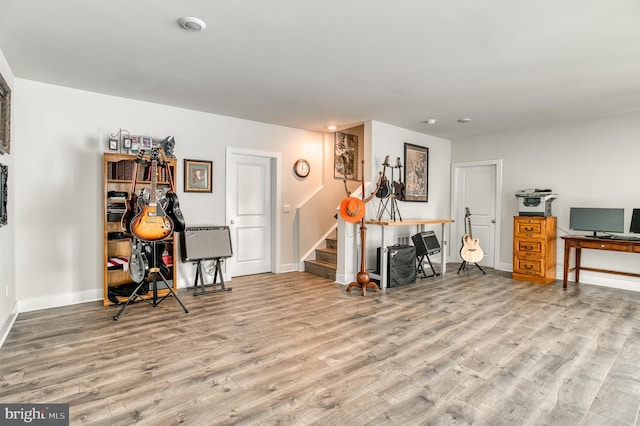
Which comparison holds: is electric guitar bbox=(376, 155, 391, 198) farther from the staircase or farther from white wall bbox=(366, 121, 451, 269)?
the staircase

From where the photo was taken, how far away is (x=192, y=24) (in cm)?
245

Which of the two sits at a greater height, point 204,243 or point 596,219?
point 596,219

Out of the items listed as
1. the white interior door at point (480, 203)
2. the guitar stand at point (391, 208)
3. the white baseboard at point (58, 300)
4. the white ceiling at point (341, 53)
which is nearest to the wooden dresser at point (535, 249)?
the white interior door at point (480, 203)

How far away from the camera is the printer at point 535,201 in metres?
5.22

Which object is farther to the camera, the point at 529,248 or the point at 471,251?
the point at 471,251

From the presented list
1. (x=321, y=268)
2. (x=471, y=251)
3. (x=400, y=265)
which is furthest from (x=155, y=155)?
(x=471, y=251)

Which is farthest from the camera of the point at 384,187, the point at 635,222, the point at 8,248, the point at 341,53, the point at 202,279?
the point at 384,187

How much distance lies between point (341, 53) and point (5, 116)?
3.11m

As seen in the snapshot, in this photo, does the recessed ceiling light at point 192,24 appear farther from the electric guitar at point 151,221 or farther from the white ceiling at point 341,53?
the electric guitar at point 151,221

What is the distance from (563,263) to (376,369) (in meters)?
4.33

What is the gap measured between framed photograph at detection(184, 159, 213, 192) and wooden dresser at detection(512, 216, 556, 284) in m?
4.76

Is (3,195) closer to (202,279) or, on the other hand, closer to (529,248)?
(202,279)

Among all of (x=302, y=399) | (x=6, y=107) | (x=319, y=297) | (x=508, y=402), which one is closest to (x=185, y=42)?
(x=6, y=107)

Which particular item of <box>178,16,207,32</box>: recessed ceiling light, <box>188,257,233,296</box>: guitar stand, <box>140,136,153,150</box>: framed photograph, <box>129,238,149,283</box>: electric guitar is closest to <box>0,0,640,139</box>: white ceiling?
<box>178,16,207,32</box>: recessed ceiling light
